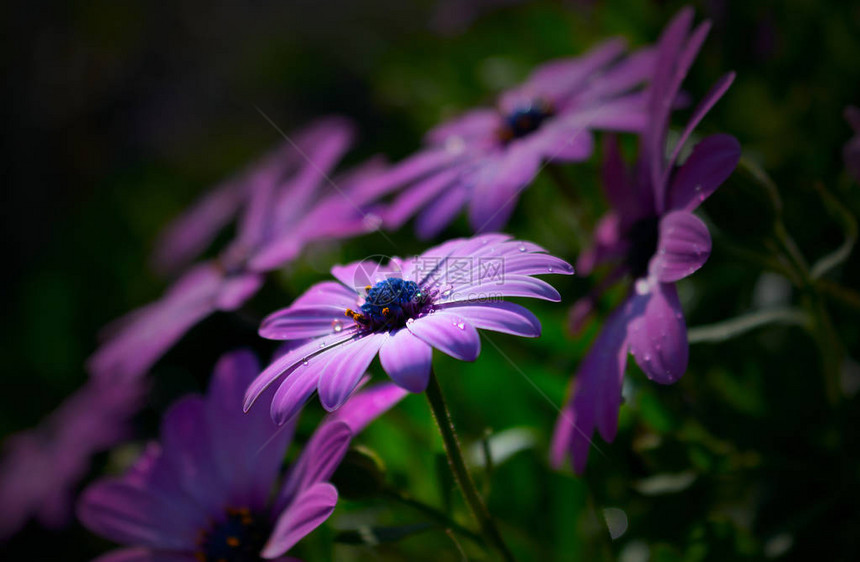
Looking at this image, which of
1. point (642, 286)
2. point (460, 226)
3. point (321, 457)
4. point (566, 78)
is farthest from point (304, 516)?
point (460, 226)

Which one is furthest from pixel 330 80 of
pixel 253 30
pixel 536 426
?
pixel 536 426

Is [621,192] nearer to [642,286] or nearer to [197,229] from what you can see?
[642,286]

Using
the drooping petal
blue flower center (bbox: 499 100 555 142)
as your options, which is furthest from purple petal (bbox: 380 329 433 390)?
the drooping petal

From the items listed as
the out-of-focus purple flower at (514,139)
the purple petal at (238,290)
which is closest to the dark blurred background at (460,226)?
the purple petal at (238,290)

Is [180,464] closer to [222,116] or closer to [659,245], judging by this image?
[659,245]

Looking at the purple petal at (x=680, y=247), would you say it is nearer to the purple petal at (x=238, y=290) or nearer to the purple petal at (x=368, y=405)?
the purple petal at (x=368, y=405)

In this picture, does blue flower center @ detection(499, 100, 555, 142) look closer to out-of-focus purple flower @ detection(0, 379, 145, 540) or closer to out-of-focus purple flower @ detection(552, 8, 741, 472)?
out-of-focus purple flower @ detection(552, 8, 741, 472)
